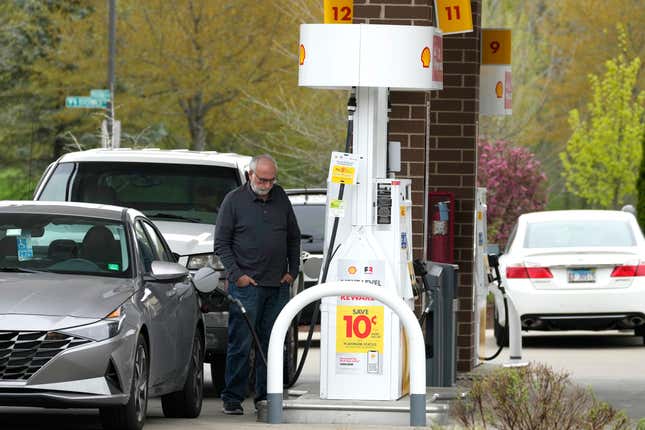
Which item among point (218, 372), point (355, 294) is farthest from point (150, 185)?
point (355, 294)

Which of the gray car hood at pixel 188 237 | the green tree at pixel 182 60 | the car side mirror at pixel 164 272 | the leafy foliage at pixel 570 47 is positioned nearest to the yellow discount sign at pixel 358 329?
the car side mirror at pixel 164 272

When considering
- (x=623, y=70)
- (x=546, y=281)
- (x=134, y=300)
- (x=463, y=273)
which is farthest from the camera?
(x=623, y=70)

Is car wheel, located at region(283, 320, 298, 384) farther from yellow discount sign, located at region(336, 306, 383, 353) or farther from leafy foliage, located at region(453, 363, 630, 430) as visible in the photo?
leafy foliage, located at region(453, 363, 630, 430)

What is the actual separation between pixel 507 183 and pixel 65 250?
26181mm

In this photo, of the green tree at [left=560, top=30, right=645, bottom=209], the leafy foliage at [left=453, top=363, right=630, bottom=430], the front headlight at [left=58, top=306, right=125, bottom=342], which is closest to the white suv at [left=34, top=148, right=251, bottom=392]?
the front headlight at [left=58, top=306, right=125, bottom=342]

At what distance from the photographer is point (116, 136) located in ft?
117

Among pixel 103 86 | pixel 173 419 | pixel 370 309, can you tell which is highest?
pixel 103 86

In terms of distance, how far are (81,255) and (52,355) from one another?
1.51 m

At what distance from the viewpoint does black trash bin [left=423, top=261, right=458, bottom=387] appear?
45.7 feet

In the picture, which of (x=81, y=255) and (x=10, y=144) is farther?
(x=10, y=144)

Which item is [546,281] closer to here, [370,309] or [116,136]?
[370,309]

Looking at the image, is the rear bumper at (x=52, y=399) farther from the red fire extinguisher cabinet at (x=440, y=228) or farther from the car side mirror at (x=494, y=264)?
the car side mirror at (x=494, y=264)

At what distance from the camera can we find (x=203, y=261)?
15008 millimetres

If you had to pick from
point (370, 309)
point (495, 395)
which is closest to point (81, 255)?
point (370, 309)
